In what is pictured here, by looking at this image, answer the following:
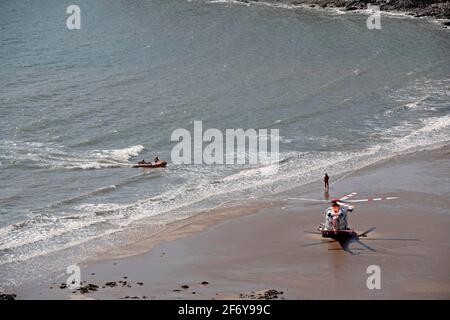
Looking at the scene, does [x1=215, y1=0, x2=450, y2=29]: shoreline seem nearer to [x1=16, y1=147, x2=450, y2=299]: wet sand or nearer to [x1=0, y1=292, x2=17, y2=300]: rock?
[x1=16, y1=147, x2=450, y2=299]: wet sand

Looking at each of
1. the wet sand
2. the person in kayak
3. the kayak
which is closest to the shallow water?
the kayak

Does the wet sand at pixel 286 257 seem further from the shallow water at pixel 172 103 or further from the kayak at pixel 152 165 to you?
the kayak at pixel 152 165

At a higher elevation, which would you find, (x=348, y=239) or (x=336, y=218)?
(x=336, y=218)

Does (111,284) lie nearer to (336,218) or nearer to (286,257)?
(286,257)

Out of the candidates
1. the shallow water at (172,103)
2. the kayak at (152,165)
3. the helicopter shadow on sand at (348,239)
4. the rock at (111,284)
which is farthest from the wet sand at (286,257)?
the kayak at (152,165)

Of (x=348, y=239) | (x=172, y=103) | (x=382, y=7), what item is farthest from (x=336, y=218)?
(x=382, y=7)
